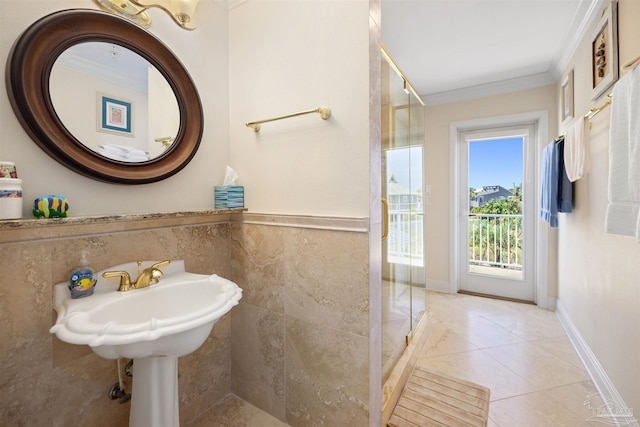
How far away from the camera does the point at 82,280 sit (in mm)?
999

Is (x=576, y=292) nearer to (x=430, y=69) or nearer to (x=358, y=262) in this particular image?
(x=358, y=262)

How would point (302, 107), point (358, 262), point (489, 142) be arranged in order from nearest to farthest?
point (358, 262) → point (302, 107) → point (489, 142)

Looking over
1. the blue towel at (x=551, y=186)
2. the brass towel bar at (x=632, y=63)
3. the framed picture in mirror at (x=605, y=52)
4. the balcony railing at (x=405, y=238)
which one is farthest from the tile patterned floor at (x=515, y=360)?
the framed picture in mirror at (x=605, y=52)

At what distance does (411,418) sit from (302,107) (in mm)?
1725

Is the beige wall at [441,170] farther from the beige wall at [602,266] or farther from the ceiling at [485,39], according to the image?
the beige wall at [602,266]

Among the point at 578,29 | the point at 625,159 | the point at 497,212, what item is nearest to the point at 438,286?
the point at 497,212

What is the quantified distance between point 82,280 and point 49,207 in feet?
0.93

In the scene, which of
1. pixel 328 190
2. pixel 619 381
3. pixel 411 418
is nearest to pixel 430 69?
pixel 328 190

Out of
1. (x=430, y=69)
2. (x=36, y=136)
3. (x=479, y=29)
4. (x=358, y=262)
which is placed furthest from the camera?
(x=430, y=69)

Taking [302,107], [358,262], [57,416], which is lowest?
[57,416]

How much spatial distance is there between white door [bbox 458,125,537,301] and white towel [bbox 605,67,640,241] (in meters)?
2.21

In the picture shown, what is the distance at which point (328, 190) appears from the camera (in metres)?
1.28

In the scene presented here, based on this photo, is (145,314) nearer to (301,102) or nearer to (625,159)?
(301,102)

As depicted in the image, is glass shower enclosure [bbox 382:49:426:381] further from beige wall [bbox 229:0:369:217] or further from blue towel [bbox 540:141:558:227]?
blue towel [bbox 540:141:558:227]
